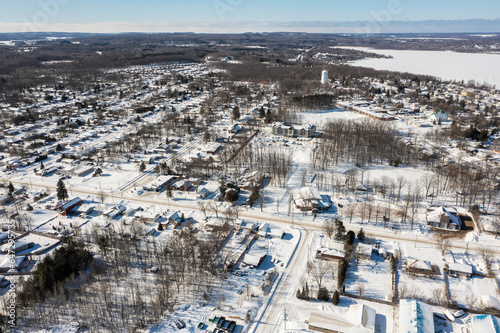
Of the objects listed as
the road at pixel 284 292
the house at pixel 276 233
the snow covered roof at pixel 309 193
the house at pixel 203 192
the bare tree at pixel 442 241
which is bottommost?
the road at pixel 284 292

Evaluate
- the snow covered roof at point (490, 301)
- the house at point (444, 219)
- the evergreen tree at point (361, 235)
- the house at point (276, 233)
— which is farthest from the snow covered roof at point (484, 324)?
the house at point (276, 233)

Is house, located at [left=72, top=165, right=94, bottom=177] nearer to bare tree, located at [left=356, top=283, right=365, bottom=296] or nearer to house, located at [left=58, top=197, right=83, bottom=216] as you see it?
house, located at [left=58, top=197, right=83, bottom=216]

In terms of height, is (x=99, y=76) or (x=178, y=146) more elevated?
(x=99, y=76)

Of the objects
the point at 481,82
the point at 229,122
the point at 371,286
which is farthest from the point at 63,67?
the point at 481,82

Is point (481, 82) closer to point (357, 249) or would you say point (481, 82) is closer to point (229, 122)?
point (229, 122)

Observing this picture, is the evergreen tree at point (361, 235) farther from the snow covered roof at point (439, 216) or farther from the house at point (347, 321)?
the house at point (347, 321)

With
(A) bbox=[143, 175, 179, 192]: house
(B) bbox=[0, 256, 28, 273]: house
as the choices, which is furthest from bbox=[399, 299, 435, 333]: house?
(A) bbox=[143, 175, 179, 192]: house

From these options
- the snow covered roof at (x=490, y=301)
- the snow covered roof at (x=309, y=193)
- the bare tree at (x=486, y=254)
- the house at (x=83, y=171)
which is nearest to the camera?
the snow covered roof at (x=490, y=301)

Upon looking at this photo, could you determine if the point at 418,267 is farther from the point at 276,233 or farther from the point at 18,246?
the point at 18,246
